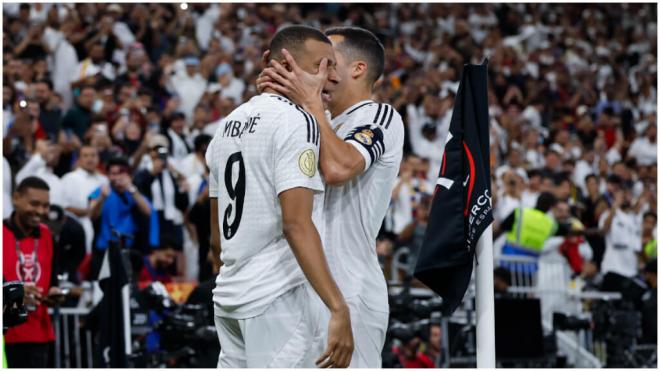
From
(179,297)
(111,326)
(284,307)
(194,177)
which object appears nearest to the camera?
(284,307)

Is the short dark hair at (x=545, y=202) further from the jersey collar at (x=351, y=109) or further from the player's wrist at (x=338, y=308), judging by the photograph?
the player's wrist at (x=338, y=308)

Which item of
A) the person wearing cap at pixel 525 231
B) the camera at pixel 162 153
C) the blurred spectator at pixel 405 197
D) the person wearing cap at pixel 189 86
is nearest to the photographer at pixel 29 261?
the camera at pixel 162 153

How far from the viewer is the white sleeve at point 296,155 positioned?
3844 millimetres

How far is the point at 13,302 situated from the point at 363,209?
2.55 m

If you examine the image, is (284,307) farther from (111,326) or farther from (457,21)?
(457,21)

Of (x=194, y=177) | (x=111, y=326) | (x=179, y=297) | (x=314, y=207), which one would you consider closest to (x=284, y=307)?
(x=314, y=207)

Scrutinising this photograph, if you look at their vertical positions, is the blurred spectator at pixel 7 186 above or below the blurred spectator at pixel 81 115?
below

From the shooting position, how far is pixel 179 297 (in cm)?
994

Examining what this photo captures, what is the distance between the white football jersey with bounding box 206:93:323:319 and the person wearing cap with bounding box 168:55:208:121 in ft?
35.1

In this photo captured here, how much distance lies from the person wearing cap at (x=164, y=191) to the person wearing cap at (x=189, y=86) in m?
3.25

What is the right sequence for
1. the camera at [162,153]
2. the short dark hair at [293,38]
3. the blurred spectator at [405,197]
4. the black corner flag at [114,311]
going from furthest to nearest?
the blurred spectator at [405,197]
the camera at [162,153]
the black corner flag at [114,311]
the short dark hair at [293,38]

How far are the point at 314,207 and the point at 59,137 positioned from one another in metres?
8.51

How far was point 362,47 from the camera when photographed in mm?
4508

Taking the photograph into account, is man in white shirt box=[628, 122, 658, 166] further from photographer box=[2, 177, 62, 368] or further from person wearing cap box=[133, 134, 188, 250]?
photographer box=[2, 177, 62, 368]
